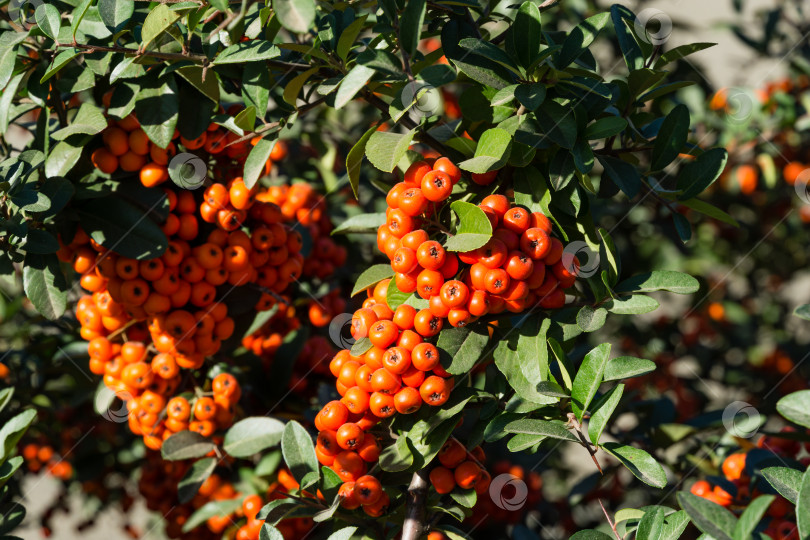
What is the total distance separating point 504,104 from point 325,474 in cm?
102

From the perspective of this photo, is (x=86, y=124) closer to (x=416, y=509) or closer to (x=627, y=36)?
(x=416, y=509)

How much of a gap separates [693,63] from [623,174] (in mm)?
2894

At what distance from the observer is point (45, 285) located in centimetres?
204

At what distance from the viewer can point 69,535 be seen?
665 cm

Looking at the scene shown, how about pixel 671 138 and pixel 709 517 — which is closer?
pixel 709 517

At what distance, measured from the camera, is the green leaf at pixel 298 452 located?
5.89ft

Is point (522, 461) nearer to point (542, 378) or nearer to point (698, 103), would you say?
point (542, 378)

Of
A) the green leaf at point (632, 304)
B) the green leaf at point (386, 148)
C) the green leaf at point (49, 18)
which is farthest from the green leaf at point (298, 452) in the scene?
the green leaf at point (49, 18)

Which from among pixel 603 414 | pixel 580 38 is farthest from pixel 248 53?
pixel 603 414

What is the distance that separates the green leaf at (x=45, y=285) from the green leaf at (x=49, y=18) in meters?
0.62

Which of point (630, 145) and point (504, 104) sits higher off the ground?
point (504, 104)

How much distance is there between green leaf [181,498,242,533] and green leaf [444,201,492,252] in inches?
52.9

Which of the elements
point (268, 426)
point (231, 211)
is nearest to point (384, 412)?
point (268, 426)

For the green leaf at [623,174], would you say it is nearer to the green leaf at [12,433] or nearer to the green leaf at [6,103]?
the green leaf at [6,103]
